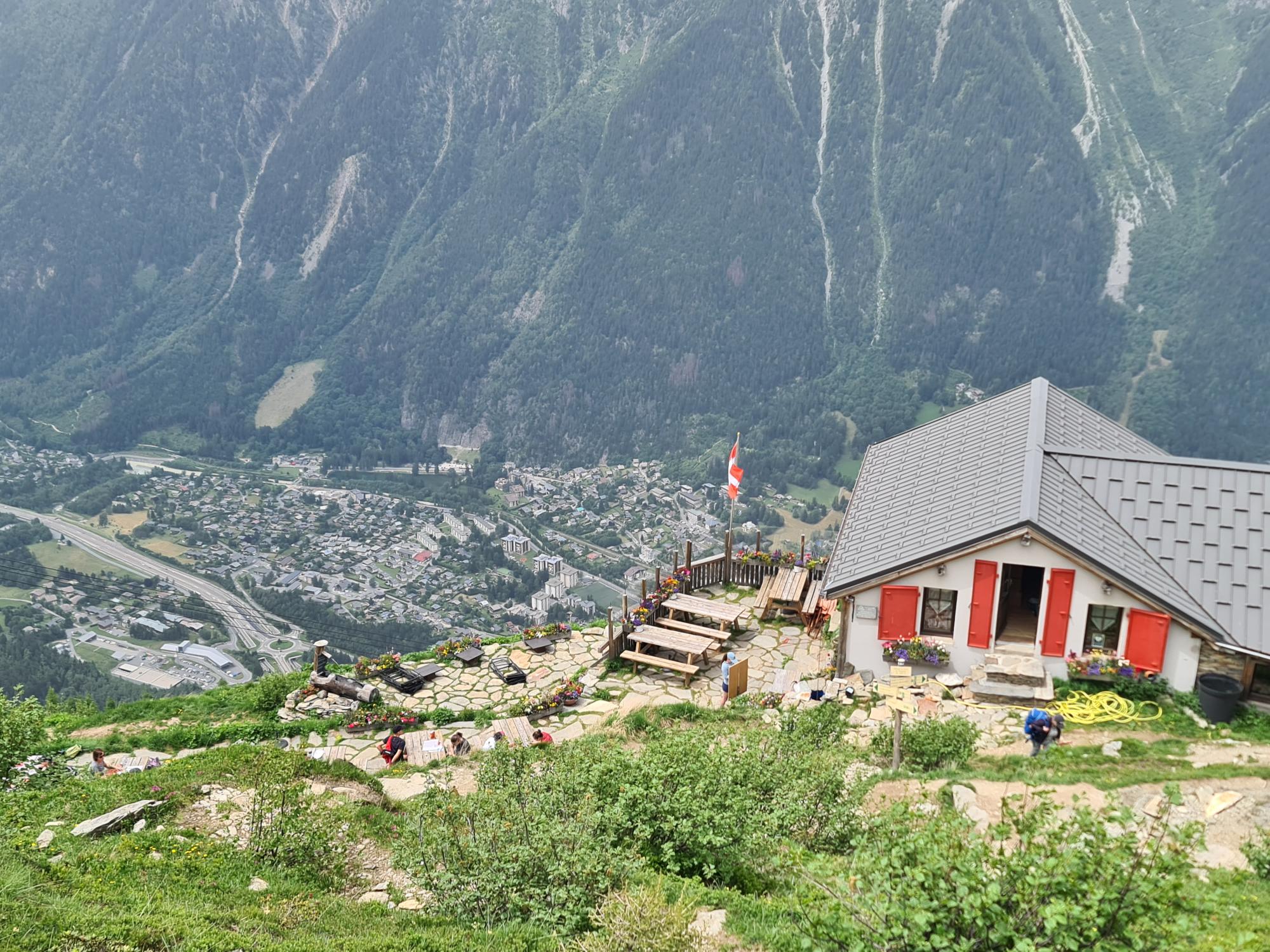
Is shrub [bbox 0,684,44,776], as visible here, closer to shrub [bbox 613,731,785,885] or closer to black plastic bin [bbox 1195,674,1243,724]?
shrub [bbox 613,731,785,885]

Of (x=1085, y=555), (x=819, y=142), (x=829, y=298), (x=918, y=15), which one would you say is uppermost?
(x=918, y=15)

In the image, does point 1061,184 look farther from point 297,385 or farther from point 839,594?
point 839,594

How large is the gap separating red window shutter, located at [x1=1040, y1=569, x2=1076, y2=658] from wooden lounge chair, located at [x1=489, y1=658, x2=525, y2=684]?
41.8 feet

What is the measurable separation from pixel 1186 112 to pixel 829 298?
6530 cm

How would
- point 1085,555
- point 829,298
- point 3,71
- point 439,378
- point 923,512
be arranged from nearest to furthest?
1. point 1085,555
2. point 923,512
3. point 829,298
4. point 439,378
5. point 3,71

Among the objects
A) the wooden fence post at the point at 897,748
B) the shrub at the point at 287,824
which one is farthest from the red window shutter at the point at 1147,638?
the shrub at the point at 287,824

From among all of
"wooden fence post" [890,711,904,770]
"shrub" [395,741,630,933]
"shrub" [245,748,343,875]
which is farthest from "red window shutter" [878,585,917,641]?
"shrub" [245,748,343,875]

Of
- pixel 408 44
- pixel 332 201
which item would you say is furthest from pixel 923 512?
pixel 408 44

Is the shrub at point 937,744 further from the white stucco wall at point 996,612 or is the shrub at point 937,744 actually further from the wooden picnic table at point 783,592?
the wooden picnic table at point 783,592

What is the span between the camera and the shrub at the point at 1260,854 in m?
11.8

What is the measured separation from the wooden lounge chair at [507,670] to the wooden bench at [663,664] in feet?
9.04

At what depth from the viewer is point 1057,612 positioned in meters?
20.0

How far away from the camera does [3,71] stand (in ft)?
562

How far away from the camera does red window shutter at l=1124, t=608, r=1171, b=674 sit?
62.3 feet
